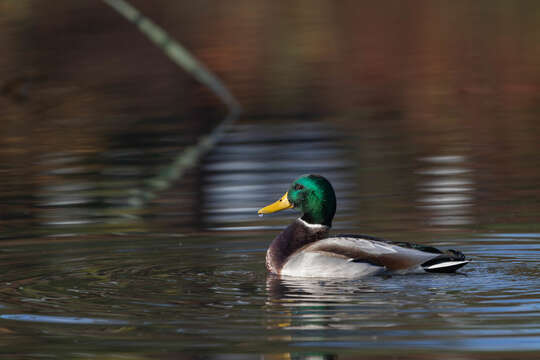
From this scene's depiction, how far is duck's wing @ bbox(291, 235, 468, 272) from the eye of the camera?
31.5 ft

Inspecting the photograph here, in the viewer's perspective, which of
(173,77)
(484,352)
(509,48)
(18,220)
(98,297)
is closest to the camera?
(484,352)

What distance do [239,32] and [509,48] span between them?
8.99 m

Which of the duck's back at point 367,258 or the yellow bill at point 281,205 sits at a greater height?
the yellow bill at point 281,205

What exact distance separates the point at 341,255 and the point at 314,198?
957 millimetres

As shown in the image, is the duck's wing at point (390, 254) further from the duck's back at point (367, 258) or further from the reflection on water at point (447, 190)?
the reflection on water at point (447, 190)

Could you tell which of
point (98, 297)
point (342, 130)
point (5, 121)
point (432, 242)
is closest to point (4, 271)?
point (98, 297)

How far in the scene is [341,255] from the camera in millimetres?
9805

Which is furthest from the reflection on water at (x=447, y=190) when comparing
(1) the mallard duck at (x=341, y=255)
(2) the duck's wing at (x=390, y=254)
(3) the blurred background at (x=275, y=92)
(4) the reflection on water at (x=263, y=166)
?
(2) the duck's wing at (x=390, y=254)

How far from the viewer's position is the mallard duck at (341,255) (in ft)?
31.7

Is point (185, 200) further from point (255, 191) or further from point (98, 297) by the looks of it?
point (98, 297)

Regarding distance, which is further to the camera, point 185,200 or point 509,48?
point 509,48

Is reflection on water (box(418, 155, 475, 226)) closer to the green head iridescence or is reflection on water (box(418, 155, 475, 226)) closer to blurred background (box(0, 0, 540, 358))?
blurred background (box(0, 0, 540, 358))

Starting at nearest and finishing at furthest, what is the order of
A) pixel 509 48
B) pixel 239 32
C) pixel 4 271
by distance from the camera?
pixel 4 271, pixel 509 48, pixel 239 32

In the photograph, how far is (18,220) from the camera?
42.5 feet
